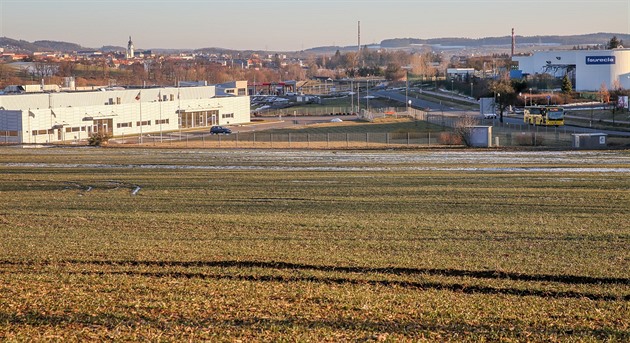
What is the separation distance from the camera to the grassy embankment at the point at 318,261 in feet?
33.1

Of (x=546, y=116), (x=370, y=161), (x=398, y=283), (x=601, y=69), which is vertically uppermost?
(x=601, y=69)

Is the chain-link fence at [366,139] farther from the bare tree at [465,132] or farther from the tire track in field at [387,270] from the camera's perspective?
the tire track in field at [387,270]

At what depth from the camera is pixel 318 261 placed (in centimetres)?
1417

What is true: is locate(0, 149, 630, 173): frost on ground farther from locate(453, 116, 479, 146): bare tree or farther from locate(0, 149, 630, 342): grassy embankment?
locate(0, 149, 630, 342): grassy embankment

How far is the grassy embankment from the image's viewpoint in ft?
33.1

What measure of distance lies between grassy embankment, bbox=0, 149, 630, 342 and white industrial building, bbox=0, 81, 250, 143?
36544 millimetres

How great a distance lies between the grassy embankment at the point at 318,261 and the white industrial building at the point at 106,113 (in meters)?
36.5

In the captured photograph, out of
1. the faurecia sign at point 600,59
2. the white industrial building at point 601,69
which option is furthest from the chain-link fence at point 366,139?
the faurecia sign at point 600,59

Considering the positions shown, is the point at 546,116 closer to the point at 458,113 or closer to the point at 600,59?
the point at 458,113

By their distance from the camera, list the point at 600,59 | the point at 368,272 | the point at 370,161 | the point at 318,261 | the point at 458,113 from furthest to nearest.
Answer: the point at 600,59, the point at 458,113, the point at 370,161, the point at 318,261, the point at 368,272

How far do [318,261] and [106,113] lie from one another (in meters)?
59.3

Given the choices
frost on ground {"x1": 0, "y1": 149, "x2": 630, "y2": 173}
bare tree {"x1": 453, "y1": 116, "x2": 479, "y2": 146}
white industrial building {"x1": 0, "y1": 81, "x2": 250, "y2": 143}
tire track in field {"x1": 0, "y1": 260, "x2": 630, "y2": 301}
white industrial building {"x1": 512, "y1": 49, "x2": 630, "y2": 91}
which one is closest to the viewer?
tire track in field {"x1": 0, "y1": 260, "x2": 630, "y2": 301}

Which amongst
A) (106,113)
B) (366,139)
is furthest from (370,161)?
(106,113)

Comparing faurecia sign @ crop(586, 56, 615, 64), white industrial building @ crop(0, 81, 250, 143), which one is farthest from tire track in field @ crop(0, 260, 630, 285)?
faurecia sign @ crop(586, 56, 615, 64)
